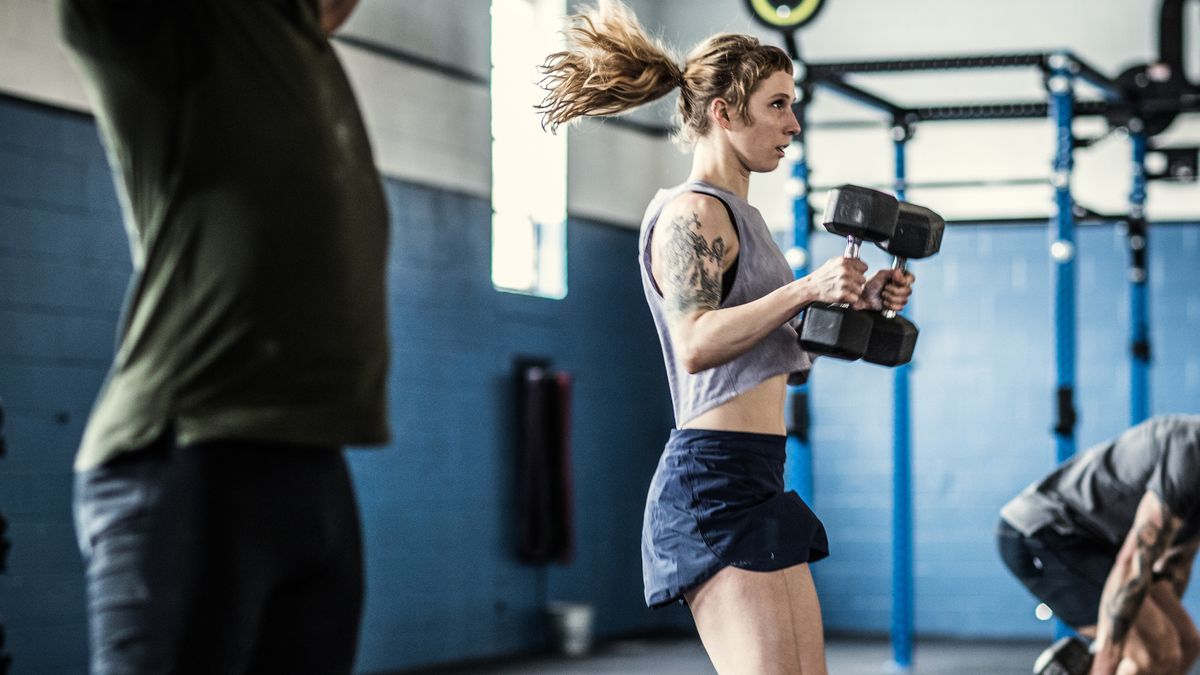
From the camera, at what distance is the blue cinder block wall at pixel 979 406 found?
26.8ft

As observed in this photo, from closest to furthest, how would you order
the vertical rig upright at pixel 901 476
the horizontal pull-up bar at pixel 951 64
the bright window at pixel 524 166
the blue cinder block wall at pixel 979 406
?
1. the horizontal pull-up bar at pixel 951 64
2. the vertical rig upright at pixel 901 476
3. the bright window at pixel 524 166
4. the blue cinder block wall at pixel 979 406

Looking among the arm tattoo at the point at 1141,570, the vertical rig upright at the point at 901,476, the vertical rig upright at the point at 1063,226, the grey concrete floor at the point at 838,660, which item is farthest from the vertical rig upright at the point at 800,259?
the grey concrete floor at the point at 838,660

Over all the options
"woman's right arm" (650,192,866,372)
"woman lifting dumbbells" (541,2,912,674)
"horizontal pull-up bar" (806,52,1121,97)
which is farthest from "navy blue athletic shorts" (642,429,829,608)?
"horizontal pull-up bar" (806,52,1121,97)

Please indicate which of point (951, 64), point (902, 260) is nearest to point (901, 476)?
point (951, 64)

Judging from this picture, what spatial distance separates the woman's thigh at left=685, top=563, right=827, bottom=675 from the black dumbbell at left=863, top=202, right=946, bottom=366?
392 millimetres

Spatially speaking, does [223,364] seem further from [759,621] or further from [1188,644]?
[1188,644]

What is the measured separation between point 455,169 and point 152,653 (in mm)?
6146

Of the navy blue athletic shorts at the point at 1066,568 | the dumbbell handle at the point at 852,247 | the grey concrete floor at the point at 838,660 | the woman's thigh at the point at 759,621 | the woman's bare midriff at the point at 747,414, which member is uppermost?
the dumbbell handle at the point at 852,247

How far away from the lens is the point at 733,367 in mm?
2391

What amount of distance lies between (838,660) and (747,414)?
5.41 metres

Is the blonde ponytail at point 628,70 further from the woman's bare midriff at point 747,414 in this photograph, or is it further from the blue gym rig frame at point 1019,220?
the blue gym rig frame at point 1019,220

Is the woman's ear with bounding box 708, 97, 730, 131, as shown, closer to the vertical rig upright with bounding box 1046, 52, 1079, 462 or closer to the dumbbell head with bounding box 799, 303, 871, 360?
the dumbbell head with bounding box 799, 303, 871, 360

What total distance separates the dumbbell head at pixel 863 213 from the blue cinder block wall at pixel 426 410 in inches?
137

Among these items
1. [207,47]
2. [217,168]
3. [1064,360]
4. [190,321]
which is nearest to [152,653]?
[190,321]
